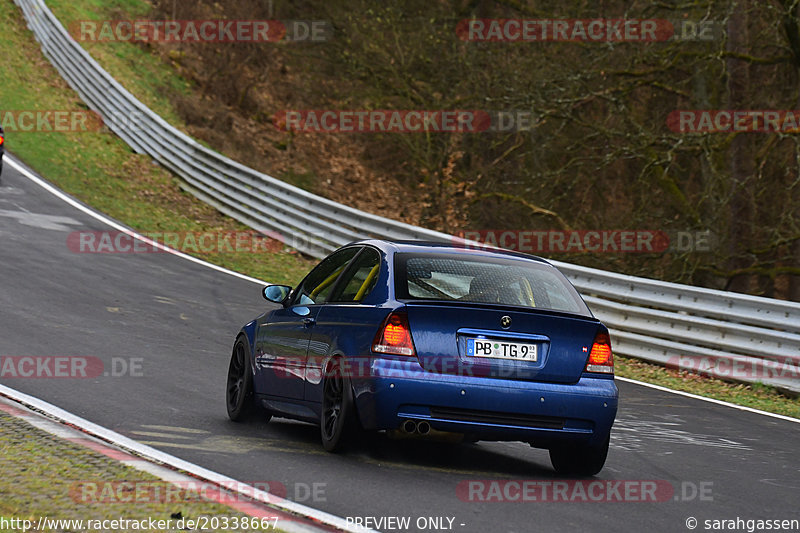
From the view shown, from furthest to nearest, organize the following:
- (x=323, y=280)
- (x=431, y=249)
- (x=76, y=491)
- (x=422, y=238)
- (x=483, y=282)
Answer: (x=422, y=238)
(x=323, y=280)
(x=431, y=249)
(x=483, y=282)
(x=76, y=491)

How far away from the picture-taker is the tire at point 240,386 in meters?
8.66

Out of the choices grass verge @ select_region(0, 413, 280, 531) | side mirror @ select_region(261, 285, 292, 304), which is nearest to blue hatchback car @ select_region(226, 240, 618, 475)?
side mirror @ select_region(261, 285, 292, 304)

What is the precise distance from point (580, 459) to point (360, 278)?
1853mm

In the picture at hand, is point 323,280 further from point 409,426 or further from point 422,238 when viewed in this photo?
point 422,238

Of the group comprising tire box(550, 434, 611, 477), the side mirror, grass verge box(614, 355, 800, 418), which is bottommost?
grass verge box(614, 355, 800, 418)

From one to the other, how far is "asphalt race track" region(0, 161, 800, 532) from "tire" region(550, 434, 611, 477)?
9 cm

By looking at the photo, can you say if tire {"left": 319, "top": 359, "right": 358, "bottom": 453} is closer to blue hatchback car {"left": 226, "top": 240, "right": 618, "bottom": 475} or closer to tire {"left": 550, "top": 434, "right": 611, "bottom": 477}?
blue hatchback car {"left": 226, "top": 240, "right": 618, "bottom": 475}

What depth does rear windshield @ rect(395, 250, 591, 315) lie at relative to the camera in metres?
7.37

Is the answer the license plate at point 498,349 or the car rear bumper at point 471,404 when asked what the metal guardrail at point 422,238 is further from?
the license plate at point 498,349

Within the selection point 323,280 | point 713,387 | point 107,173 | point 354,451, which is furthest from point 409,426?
point 107,173

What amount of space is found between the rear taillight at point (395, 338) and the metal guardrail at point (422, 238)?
715cm

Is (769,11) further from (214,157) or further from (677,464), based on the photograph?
(677,464)

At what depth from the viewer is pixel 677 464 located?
8141 millimetres

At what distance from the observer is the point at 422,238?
19188 millimetres
